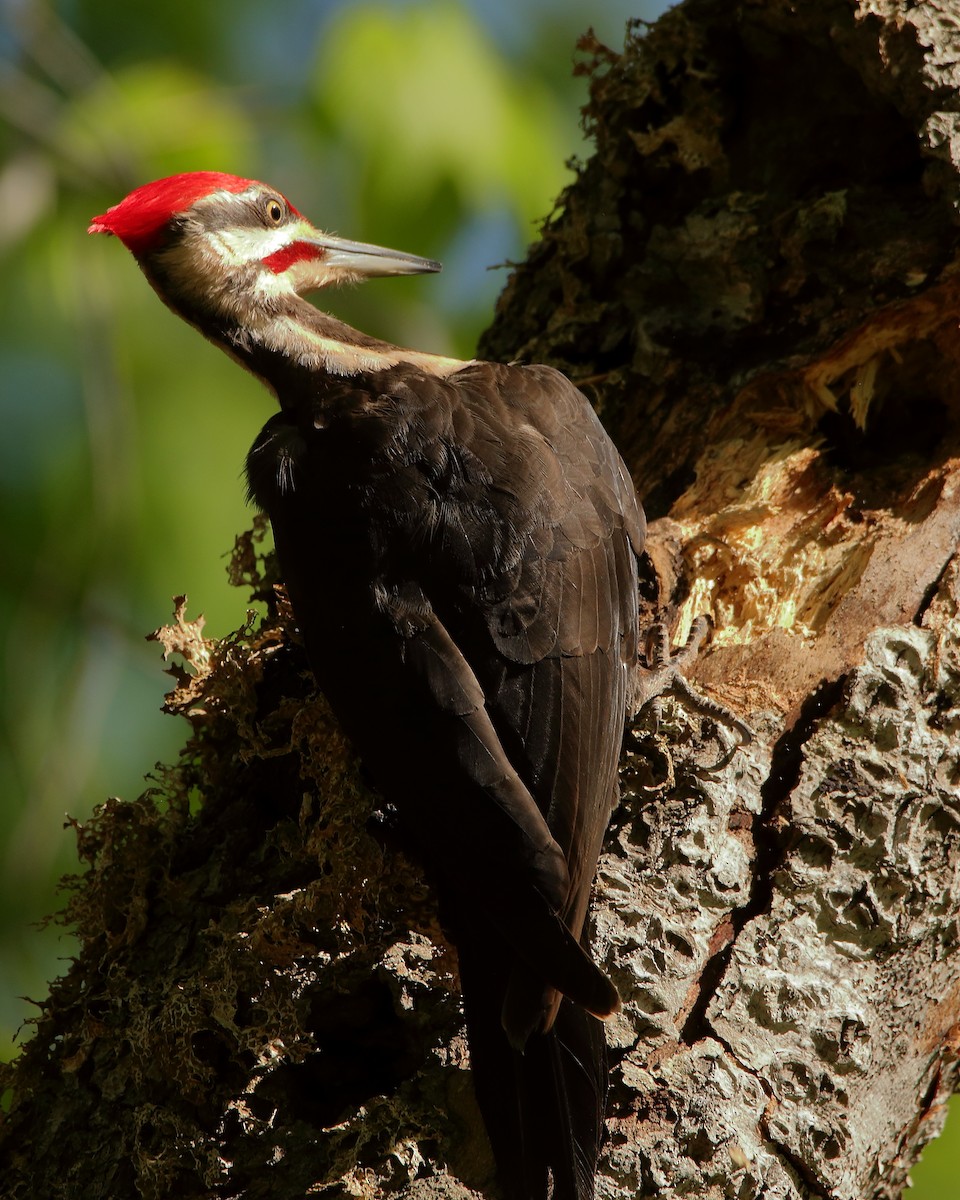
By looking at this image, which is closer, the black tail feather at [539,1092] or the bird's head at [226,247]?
the black tail feather at [539,1092]

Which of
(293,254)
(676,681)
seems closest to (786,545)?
(676,681)

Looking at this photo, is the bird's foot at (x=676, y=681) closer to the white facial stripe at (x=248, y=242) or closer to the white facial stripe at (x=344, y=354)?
the white facial stripe at (x=344, y=354)

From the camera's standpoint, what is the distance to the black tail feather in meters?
2.03

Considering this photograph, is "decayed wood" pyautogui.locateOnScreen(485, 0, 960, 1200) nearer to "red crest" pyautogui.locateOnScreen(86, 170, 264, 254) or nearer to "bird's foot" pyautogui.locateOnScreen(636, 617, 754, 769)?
"bird's foot" pyautogui.locateOnScreen(636, 617, 754, 769)

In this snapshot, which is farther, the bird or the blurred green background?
the blurred green background

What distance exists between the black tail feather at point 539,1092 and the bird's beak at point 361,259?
203 centimetres

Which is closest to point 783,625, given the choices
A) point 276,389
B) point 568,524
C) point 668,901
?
point 568,524

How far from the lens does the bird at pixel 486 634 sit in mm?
2109

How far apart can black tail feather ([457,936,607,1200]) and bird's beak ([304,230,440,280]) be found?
2032 mm

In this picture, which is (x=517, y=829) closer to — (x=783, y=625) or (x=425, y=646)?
(x=425, y=646)

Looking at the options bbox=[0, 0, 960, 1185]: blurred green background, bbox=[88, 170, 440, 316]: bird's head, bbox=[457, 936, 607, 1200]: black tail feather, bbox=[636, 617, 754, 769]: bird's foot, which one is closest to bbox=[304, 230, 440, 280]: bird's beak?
bbox=[88, 170, 440, 316]: bird's head

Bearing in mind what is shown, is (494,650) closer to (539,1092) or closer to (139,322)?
(539,1092)

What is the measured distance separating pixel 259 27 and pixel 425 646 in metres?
3.62

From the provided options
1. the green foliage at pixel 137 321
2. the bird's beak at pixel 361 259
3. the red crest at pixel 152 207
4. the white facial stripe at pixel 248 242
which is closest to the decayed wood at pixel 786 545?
the bird's beak at pixel 361 259
